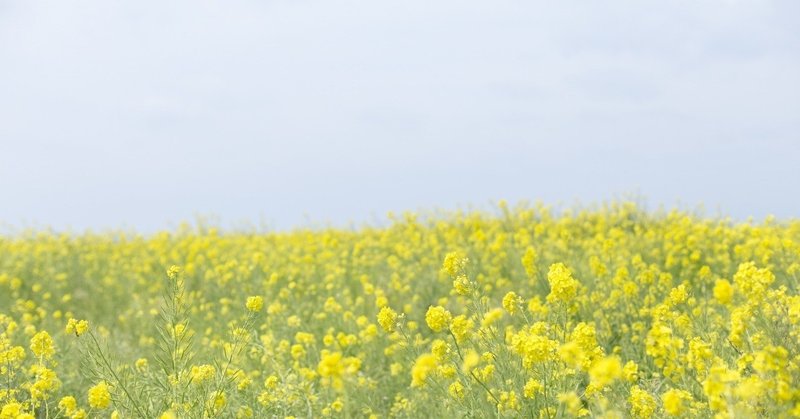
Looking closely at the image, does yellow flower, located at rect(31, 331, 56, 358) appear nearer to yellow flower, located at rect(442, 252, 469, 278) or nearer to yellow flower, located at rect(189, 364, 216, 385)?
yellow flower, located at rect(189, 364, 216, 385)

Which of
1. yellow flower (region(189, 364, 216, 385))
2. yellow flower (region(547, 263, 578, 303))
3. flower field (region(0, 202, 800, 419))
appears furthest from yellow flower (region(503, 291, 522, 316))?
yellow flower (region(189, 364, 216, 385))

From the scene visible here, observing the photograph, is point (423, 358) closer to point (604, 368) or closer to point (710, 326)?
point (604, 368)

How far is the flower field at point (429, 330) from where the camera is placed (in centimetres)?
322

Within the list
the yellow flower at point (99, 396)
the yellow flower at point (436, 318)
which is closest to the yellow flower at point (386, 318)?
the yellow flower at point (436, 318)

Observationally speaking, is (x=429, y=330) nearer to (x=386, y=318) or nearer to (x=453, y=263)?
(x=453, y=263)

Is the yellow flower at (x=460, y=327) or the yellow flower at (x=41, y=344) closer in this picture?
the yellow flower at (x=460, y=327)

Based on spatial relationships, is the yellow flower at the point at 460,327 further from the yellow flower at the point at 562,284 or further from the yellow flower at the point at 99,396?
the yellow flower at the point at 99,396

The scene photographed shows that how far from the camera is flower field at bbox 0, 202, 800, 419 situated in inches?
127

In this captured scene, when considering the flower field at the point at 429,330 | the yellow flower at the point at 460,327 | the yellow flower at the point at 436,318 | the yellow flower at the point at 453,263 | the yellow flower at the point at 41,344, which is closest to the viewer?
the flower field at the point at 429,330

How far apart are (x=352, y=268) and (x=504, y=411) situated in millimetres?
7150

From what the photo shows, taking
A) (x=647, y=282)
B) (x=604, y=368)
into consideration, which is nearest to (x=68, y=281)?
(x=647, y=282)

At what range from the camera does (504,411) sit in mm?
3400

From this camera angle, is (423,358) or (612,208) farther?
(612,208)

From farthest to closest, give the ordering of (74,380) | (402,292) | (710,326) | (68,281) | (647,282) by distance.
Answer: (68,281)
(402,292)
(647,282)
(74,380)
(710,326)
